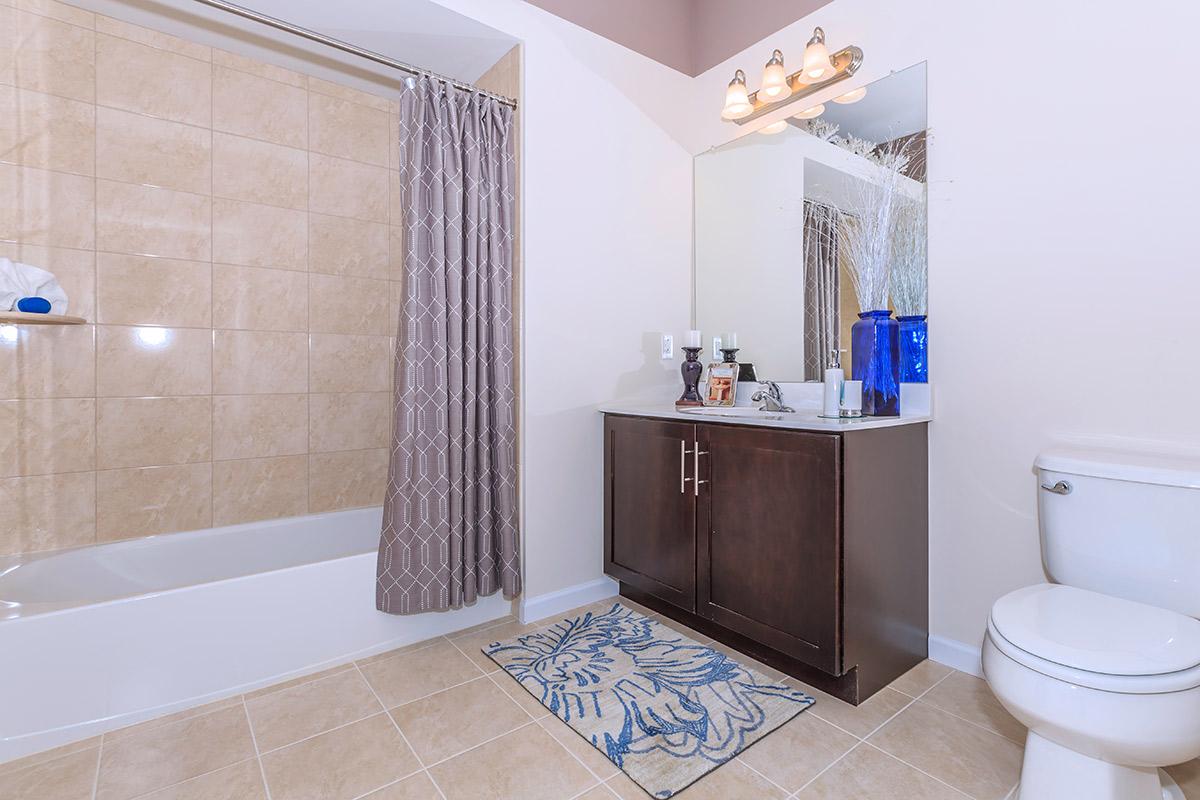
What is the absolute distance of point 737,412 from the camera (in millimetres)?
2250

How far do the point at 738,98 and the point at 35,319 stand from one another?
275cm

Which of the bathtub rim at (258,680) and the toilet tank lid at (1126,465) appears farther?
the bathtub rim at (258,680)

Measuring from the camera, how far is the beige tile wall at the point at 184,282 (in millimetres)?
2061

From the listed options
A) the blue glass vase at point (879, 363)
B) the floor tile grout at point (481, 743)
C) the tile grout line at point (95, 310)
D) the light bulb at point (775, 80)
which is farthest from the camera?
the light bulb at point (775, 80)

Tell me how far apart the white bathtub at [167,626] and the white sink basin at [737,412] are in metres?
1.11

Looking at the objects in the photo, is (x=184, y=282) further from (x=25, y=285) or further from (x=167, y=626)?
(x=167, y=626)

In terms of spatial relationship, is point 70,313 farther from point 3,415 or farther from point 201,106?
point 201,106

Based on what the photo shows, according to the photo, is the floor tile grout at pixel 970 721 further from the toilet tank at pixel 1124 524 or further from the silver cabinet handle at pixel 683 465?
the silver cabinet handle at pixel 683 465

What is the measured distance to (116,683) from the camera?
1610mm

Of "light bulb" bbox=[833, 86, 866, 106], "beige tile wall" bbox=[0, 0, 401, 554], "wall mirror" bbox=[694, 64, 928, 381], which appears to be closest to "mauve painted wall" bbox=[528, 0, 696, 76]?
"wall mirror" bbox=[694, 64, 928, 381]

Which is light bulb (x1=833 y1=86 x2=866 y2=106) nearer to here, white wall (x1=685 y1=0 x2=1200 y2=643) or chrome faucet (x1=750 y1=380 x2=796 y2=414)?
white wall (x1=685 y1=0 x2=1200 y2=643)

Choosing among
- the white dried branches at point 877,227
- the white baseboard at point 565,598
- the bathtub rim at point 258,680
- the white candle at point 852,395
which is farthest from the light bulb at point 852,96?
the bathtub rim at point 258,680

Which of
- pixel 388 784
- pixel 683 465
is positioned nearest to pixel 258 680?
pixel 388 784

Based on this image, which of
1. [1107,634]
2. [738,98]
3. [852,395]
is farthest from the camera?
[738,98]
